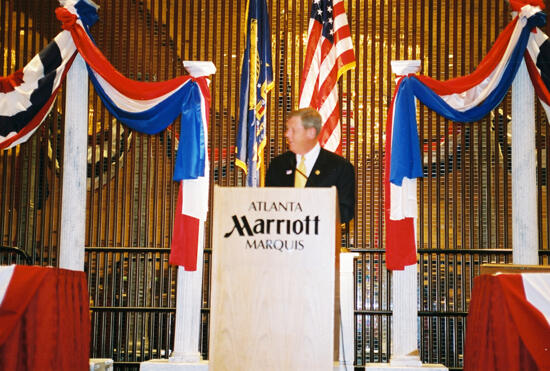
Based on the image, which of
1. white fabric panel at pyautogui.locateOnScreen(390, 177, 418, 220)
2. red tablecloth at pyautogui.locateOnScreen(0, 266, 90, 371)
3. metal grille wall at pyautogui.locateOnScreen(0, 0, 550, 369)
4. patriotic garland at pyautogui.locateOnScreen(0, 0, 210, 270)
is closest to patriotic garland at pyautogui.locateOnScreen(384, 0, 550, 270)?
white fabric panel at pyautogui.locateOnScreen(390, 177, 418, 220)

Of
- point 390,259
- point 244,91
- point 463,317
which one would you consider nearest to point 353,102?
point 244,91

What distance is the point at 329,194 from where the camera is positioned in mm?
3062

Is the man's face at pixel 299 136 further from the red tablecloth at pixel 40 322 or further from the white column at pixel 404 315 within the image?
the white column at pixel 404 315

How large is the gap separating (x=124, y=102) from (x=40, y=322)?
2.36 metres

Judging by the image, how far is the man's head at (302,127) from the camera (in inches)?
162

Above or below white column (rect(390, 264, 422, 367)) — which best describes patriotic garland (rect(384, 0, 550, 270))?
above

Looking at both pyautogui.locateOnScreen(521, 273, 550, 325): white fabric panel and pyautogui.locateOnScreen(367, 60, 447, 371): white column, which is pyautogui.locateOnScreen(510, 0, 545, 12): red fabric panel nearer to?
pyautogui.locateOnScreen(367, 60, 447, 371): white column

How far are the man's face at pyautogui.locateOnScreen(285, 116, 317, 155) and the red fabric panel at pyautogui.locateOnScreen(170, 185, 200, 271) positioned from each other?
6.83 feet

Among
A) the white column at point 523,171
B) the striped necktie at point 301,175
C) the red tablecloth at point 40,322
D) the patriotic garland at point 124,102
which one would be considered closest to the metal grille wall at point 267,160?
the white column at point 523,171

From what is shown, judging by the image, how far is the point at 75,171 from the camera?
642 centimetres

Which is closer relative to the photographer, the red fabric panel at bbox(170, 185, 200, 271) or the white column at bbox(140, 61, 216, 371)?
the red fabric panel at bbox(170, 185, 200, 271)

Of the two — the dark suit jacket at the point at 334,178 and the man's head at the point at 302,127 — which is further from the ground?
the man's head at the point at 302,127

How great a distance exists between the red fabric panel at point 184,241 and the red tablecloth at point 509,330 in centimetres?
260

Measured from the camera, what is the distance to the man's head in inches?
162
